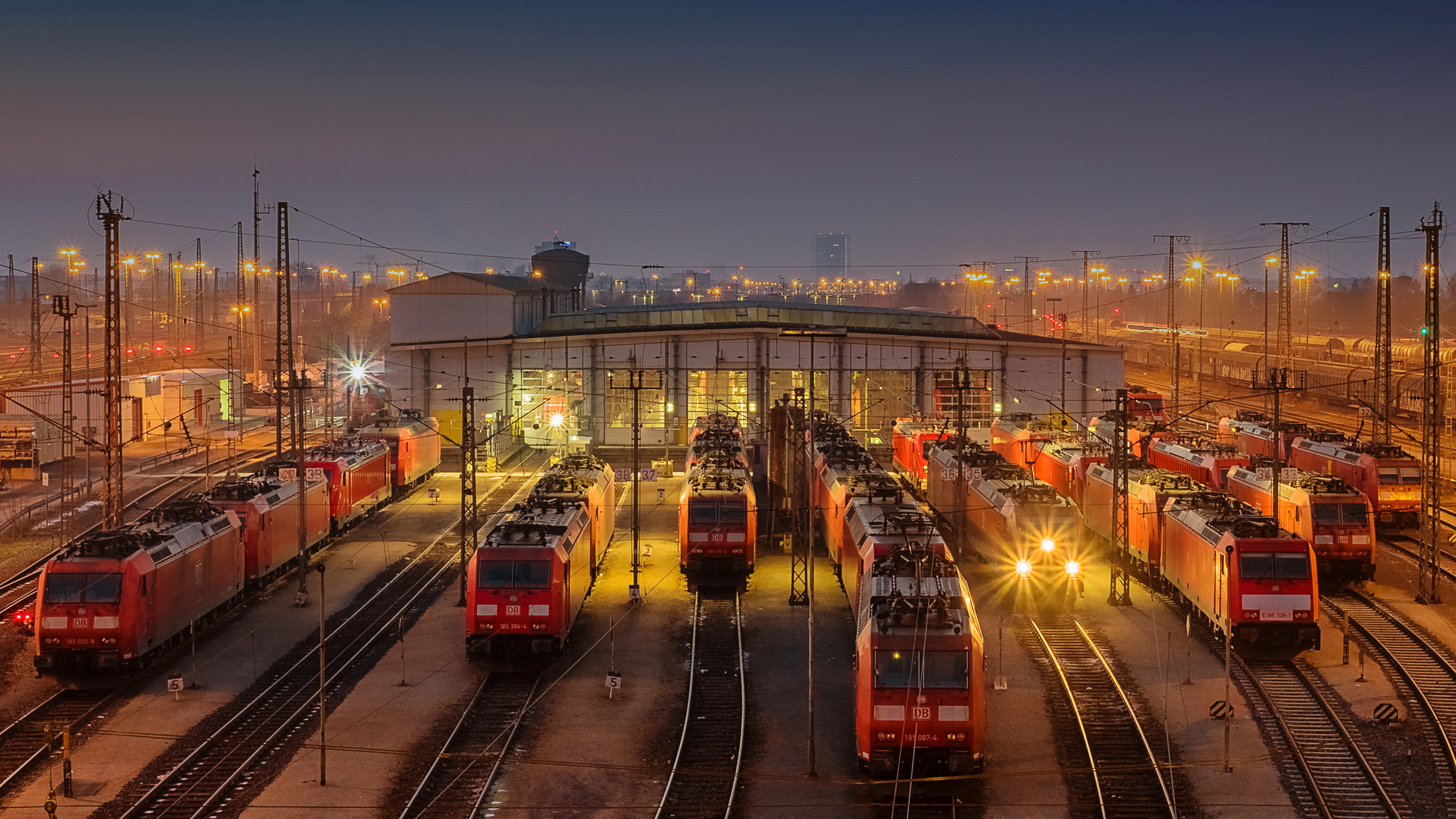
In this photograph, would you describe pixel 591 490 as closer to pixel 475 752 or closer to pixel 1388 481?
pixel 475 752

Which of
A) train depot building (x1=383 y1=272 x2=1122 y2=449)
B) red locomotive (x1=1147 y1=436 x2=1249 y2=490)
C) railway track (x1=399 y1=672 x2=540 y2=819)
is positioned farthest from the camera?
train depot building (x1=383 y1=272 x2=1122 y2=449)

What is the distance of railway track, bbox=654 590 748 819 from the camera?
20.9 meters

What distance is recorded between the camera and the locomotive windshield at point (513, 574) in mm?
27359

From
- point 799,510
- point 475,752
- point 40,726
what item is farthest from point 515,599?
point 799,510

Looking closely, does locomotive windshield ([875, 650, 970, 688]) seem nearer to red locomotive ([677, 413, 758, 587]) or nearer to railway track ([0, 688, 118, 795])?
railway track ([0, 688, 118, 795])

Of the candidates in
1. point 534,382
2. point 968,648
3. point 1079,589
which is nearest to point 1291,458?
point 1079,589

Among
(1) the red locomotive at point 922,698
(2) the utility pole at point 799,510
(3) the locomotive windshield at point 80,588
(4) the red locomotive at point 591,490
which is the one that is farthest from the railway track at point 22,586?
(2) the utility pole at point 799,510

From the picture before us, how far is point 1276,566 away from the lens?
27.6 metres

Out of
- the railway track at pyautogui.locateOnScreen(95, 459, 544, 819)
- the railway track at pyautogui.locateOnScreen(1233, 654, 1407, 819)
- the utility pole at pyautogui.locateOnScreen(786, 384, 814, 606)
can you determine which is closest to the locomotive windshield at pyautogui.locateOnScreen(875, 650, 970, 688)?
the railway track at pyautogui.locateOnScreen(1233, 654, 1407, 819)

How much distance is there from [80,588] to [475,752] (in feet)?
32.5

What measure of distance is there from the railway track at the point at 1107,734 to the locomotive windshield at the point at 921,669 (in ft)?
11.0

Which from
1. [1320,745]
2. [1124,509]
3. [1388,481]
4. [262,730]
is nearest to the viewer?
[1320,745]

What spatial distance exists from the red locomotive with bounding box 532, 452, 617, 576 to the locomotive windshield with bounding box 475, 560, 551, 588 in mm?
6026

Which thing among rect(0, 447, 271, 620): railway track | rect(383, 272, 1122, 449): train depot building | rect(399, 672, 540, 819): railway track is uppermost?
rect(383, 272, 1122, 449): train depot building
